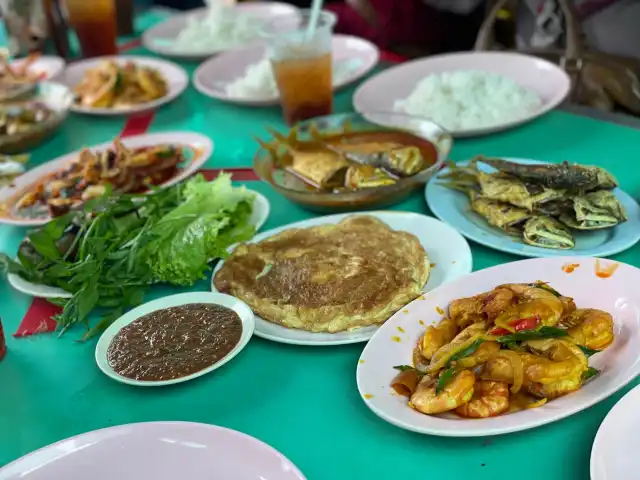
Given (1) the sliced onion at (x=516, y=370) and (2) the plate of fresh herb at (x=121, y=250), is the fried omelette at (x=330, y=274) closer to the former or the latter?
(2) the plate of fresh herb at (x=121, y=250)

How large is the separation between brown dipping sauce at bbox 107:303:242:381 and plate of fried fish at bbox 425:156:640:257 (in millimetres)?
616

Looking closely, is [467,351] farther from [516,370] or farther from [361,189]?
[361,189]

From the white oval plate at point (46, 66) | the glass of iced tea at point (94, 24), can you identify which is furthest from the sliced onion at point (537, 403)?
the glass of iced tea at point (94, 24)

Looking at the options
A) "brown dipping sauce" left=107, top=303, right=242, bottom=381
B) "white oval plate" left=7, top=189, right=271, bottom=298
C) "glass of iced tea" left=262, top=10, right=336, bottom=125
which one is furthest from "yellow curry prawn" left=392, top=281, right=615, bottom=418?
"glass of iced tea" left=262, top=10, right=336, bottom=125

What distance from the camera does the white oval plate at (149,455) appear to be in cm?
100

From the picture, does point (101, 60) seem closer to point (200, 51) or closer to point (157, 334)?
point (200, 51)

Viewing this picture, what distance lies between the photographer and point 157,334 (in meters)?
1.32

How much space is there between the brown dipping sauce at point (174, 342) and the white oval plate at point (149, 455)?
177mm

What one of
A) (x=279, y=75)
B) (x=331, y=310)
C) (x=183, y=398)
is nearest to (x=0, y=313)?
(x=183, y=398)

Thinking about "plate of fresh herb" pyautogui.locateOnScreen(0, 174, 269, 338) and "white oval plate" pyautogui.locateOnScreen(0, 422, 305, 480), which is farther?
"plate of fresh herb" pyautogui.locateOnScreen(0, 174, 269, 338)

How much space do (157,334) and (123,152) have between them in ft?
3.05

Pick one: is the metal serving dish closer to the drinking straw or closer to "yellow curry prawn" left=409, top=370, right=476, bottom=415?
the drinking straw

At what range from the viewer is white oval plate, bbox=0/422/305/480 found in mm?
1002

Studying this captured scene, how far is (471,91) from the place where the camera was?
7.11 feet
